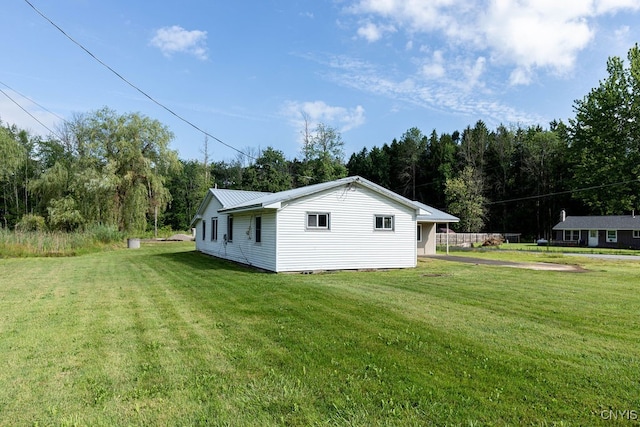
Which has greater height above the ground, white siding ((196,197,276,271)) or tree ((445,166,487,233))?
tree ((445,166,487,233))

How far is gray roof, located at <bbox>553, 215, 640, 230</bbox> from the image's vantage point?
3833 centimetres

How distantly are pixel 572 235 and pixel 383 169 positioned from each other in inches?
A: 1043

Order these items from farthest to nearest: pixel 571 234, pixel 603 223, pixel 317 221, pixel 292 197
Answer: pixel 571 234
pixel 603 223
pixel 317 221
pixel 292 197

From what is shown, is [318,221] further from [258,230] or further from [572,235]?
[572,235]

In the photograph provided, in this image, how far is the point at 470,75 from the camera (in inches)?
841

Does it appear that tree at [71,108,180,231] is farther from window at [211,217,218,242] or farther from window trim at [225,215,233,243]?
window trim at [225,215,233,243]

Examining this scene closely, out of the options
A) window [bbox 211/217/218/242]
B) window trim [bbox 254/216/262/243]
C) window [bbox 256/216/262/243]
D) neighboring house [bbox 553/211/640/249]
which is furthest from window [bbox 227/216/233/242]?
neighboring house [bbox 553/211/640/249]

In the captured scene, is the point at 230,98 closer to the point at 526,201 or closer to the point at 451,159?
the point at 451,159

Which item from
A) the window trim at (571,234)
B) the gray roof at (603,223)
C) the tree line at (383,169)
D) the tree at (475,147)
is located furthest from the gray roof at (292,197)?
the tree at (475,147)

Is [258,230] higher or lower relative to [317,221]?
lower

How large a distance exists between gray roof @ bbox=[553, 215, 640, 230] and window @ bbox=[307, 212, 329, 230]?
1537 inches

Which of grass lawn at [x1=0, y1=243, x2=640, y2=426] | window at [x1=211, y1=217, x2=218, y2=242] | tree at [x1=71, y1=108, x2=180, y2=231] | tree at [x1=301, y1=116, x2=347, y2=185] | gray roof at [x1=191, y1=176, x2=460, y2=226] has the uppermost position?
tree at [x1=301, y1=116, x2=347, y2=185]

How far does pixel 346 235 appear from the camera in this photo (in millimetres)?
13953

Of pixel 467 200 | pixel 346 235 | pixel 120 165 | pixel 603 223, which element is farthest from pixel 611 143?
pixel 120 165
